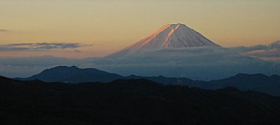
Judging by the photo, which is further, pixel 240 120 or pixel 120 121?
pixel 240 120

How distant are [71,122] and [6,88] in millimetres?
52156

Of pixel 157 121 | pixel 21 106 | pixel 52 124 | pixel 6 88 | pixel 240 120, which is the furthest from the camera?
pixel 240 120

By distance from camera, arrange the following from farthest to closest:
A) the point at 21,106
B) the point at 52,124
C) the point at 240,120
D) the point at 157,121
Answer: the point at 240,120, the point at 157,121, the point at 21,106, the point at 52,124

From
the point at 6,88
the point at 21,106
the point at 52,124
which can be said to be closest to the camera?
the point at 52,124

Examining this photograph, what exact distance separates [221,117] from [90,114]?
56.8 m

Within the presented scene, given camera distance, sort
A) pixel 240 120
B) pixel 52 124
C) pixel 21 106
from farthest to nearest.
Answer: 1. pixel 240 120
2. pixel 21 106
3. pixel 52 124

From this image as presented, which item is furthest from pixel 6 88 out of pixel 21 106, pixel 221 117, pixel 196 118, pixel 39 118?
pixel 221 117

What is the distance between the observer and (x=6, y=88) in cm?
17912

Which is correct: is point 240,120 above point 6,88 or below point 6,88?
below

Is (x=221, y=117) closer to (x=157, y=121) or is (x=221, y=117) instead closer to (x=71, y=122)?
(x=157, y=121)

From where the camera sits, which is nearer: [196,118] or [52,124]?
[52,124]

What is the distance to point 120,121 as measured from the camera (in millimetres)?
155750

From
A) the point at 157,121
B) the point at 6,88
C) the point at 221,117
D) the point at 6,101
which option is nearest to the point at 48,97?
the point at 6,88

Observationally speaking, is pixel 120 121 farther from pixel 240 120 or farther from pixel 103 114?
pixel 240 120
